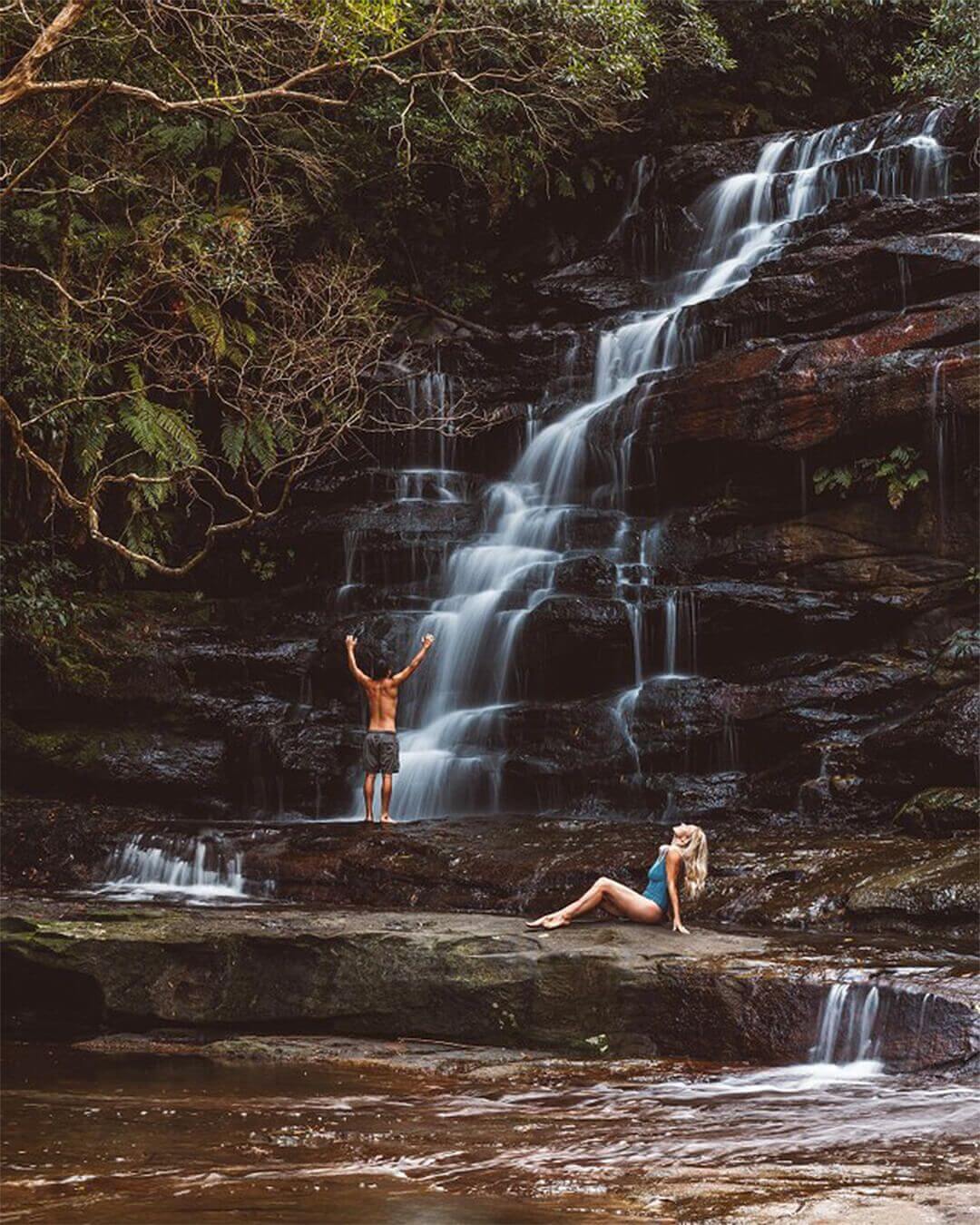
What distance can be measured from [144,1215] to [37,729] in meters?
11.7

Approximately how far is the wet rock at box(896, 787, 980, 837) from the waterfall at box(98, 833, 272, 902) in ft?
18.4

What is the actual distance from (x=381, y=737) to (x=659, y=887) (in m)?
4.96

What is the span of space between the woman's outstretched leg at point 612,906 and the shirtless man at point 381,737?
4.37 metres

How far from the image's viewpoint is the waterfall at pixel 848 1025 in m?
7.71

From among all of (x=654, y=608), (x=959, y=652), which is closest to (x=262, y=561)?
(x=654, y=608)


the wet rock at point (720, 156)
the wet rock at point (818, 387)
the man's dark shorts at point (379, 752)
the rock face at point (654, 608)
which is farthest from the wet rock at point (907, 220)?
the man's dark shorts at point (379, 752)

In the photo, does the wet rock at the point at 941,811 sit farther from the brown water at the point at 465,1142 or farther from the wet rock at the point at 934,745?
the brown water at the point at 465,1142

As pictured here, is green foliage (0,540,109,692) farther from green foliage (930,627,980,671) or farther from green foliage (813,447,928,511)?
green foliage (930,627,980,671)

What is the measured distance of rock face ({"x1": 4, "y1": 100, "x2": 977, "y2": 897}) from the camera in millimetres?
13758

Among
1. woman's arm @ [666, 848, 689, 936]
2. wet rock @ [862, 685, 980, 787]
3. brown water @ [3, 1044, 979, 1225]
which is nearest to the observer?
brown water @ [3, 1044, 979, 1225]

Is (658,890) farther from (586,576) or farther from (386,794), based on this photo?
(586,576)

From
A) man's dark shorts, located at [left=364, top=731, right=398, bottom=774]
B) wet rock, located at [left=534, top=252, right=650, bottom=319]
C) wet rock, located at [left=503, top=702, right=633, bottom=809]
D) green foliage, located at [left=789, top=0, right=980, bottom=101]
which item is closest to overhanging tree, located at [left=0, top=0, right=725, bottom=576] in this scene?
wet rock, located at [left=534, top=252, right=650, bottom=319]

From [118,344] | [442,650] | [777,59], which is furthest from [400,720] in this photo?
[777,59]

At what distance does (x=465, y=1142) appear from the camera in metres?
6.21
